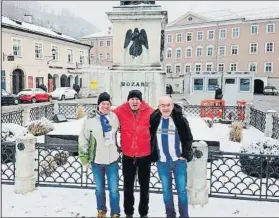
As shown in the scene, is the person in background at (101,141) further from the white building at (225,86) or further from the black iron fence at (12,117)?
the white building at (225,86)

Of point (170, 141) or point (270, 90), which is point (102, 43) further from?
point (170, 141)

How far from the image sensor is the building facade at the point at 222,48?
146 ft

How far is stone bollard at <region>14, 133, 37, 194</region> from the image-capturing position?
5.94 meters

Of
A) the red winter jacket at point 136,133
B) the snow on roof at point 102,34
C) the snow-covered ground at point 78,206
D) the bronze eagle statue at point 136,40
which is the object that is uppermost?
the snow on roof at point 102,34

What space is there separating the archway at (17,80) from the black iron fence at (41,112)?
58.2 ft

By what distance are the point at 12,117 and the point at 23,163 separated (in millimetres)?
8220

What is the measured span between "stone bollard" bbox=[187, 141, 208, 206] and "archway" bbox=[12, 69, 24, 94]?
30.8 m

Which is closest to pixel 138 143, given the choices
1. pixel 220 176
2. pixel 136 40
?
pixel 220 176

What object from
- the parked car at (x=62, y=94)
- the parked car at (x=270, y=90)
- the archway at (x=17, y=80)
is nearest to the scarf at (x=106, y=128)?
the parked car at (x=62, y=94)

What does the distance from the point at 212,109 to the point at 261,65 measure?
3346 cm

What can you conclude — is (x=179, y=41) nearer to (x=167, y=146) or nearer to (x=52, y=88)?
(x=52, y=88)

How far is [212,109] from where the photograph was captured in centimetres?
1695

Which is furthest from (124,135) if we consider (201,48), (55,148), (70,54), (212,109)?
(201,48)

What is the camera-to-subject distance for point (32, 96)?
30.3 m
